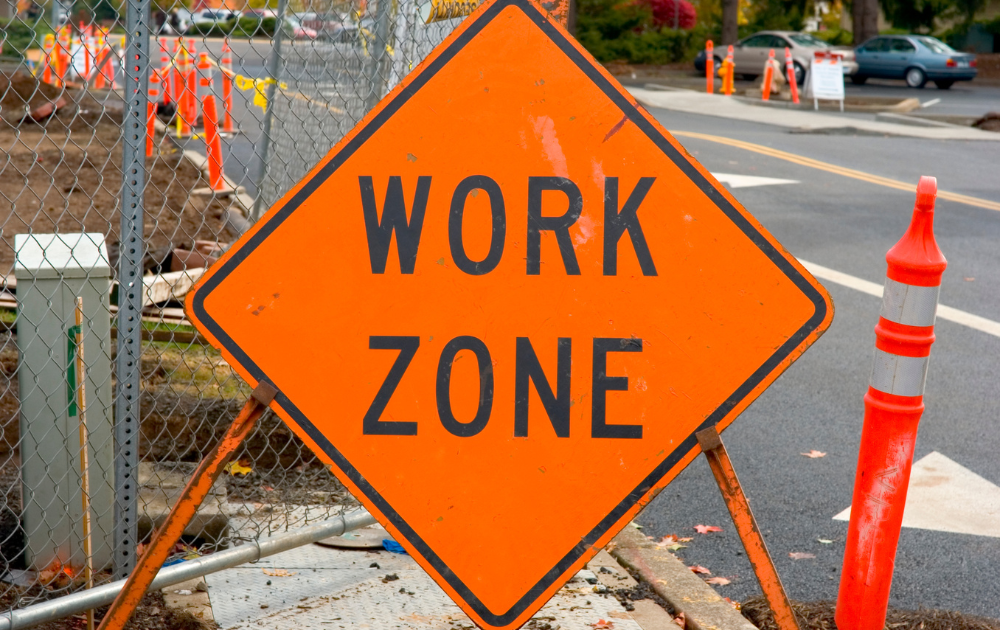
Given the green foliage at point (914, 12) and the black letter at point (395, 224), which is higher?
the green foliage at point (914, 12)

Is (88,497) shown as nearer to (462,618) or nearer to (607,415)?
(462,618)

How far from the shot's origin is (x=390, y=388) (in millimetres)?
2391

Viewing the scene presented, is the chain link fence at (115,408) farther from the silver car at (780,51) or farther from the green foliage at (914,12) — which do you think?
the green foliage at (914,12)

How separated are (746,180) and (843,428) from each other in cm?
737

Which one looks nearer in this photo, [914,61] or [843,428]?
[843,428]

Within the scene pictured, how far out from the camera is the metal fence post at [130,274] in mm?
3012

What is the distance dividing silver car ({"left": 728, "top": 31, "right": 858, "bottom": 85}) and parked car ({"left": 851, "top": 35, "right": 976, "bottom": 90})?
0.68 m

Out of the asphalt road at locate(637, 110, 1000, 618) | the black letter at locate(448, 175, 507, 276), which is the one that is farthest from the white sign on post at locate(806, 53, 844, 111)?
the black letter at locate(448, 175, 507, 276)

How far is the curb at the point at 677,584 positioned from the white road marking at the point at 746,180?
8.64m

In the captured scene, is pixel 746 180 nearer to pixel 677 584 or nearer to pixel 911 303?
pixel 677 584

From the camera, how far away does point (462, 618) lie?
3279mm

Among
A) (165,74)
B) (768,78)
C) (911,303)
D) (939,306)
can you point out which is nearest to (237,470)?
(911,303)

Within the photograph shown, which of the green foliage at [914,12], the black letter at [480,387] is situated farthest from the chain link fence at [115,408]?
the green foliage at [914,12]

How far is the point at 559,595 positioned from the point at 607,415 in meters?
1.29
